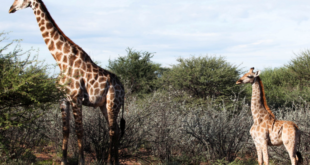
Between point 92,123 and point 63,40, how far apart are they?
2235mm

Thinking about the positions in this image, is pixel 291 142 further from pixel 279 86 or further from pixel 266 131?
pixel 279 86

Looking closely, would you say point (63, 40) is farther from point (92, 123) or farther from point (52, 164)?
point (52, 164)

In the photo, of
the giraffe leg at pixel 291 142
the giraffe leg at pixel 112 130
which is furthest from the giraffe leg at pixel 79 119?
the giraffe leg at pixel 291 142

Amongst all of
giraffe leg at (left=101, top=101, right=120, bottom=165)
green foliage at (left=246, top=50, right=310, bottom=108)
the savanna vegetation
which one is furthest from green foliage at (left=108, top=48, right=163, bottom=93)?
giraffe leg at (left=101, top=101, right=120, bottom=165)

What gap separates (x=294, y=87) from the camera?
54.3 ft

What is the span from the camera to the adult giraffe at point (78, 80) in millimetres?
5762

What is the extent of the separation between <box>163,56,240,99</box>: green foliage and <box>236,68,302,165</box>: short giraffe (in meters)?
6.34

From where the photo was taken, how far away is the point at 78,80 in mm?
5754

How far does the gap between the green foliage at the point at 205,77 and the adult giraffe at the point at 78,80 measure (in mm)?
6826

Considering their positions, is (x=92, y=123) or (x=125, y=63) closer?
(x=92, y=123)

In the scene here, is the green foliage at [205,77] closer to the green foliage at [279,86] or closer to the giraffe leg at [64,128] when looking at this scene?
the green foliage at [279,86]

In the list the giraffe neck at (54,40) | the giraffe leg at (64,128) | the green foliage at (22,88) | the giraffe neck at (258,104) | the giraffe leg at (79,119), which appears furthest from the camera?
the giraffe neck at (258,104)

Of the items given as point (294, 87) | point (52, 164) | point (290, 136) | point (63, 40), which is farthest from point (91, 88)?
point (294, 87)

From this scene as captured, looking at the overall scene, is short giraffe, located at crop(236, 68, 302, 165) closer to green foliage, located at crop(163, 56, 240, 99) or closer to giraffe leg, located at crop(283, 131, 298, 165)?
giraffe leg, located at crop(283, 131, 298, 165)
